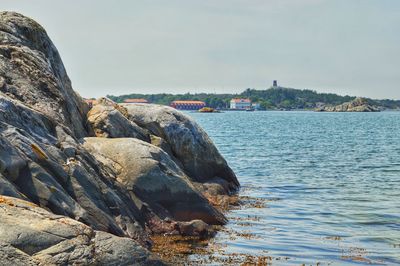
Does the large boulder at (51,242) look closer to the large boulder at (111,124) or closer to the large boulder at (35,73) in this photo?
the large boulder at (35,73)

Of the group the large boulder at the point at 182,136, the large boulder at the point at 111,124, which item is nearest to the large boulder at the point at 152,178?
the large boulder at the point at 111,124

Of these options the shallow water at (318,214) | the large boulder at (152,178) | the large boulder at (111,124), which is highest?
the large boulder at (111,124)

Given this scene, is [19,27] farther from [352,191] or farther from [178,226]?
[352,191]

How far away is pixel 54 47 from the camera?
2134 centimetres

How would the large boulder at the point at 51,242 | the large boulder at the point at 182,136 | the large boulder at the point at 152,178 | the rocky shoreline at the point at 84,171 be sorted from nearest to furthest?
the large boulder at the point at 51,242
the rocky shoreline at the point at 84,171
the large boulder at the point at 152,178
the large boulder at the point at 182,136

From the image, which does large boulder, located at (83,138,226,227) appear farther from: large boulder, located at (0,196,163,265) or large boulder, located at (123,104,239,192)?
large boulder, located at (0,196,163,265)

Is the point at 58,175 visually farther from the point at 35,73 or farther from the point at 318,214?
the point at 318,214

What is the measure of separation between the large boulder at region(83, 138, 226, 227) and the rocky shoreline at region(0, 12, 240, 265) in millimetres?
31

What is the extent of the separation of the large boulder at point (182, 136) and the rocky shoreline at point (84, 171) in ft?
0.14

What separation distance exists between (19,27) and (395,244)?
1409 centimetres

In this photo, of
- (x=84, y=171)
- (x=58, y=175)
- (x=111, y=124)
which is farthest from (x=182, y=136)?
(x=58, y=175)

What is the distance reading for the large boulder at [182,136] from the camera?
23594 millimetres

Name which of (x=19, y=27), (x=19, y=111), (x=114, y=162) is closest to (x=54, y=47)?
(x=19, y=27)

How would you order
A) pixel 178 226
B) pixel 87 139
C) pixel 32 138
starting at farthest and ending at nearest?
pixel 87 139 < pixel 178 226 < pixel 32 138
